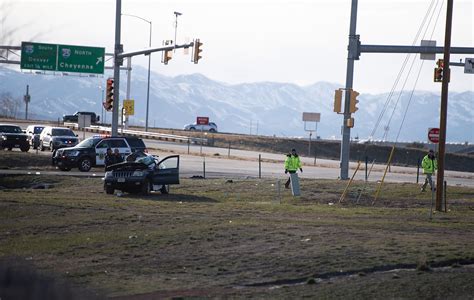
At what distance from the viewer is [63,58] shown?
59.6 m

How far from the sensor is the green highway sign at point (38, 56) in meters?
58.8

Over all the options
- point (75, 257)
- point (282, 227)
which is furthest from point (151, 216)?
point (75, 257)

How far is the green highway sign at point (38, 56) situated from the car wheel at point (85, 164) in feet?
51.5

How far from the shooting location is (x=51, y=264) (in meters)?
16.4

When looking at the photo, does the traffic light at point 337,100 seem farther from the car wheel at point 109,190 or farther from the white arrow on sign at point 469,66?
the car wheel at point 109,190

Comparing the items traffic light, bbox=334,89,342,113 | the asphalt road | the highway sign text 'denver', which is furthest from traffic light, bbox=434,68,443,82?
the highway sign text 'denver'

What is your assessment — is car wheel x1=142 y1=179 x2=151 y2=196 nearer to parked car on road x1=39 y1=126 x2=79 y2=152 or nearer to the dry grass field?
the dry grass field

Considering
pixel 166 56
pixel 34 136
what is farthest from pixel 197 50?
pixel 34 136

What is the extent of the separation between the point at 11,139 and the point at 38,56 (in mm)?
5517

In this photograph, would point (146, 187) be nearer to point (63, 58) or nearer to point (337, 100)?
point (337, 100)

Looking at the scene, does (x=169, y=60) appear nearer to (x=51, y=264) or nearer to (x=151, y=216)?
(x=151, y=216)

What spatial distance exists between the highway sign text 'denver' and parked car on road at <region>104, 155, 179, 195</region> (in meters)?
26.8

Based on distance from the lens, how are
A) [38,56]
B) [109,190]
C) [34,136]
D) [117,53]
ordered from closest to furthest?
[109,190], [117,53], [38,56], [34,136]

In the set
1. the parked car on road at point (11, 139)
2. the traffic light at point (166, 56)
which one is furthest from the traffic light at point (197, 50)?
the parked car on road at point (11, 139)
